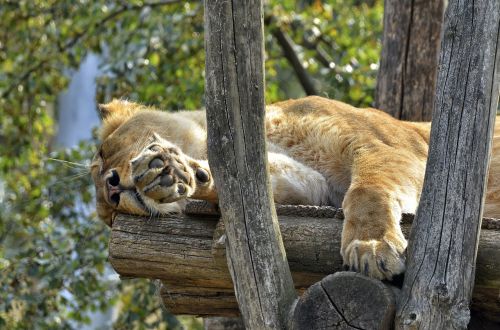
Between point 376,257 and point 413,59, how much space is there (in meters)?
2.82

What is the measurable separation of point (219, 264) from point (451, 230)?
996 millimetres

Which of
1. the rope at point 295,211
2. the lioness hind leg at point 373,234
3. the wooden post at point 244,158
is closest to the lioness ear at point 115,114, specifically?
the rope at point 295,211

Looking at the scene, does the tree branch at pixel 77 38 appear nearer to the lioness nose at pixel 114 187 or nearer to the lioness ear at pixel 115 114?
the lioness ear at pixel 115 114

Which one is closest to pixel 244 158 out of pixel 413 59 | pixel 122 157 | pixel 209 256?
pixel 209 256

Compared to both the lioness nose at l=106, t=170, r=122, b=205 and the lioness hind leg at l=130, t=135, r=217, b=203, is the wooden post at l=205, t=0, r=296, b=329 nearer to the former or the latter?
the lioness hind leg at l=130, t=135, r=217, b=203

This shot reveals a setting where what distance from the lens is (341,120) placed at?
4.26 metres

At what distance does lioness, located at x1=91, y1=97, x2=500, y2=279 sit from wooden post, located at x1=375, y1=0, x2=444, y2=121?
0.96m

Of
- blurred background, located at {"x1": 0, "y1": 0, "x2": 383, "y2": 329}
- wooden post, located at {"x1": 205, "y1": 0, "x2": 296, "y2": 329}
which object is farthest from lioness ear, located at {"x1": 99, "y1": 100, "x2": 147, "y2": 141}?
wooden post, located at {"x1": 205, "y1": 0, "x2": 296, "y2": 329}

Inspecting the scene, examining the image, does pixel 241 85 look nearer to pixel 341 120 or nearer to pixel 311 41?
pixel 341 120

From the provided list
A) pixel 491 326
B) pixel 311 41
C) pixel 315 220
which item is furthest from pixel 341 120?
pixel 311 41

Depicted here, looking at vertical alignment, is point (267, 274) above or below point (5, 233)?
above

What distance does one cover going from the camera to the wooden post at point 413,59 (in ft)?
18.2

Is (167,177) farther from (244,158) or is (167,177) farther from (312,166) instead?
(312,166)

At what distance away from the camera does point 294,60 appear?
7781 millimetres
